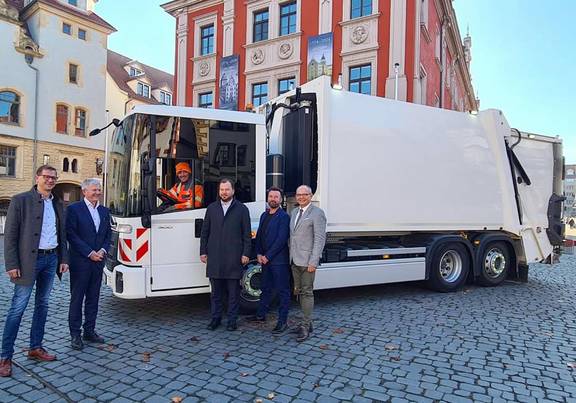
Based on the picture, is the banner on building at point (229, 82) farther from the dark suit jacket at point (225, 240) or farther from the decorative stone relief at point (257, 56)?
the dark suit jacket at point (225, 240)

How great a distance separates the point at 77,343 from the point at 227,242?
196 centimetres

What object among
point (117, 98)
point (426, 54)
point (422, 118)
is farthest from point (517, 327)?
point (117, 98)

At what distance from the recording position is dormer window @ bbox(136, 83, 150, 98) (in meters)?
41.8

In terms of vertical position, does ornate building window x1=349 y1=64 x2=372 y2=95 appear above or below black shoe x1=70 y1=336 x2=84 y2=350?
above

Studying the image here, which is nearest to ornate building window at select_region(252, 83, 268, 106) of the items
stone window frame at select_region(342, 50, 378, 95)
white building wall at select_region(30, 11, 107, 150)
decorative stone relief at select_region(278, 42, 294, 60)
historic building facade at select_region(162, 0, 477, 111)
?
historic building facade at select_region(162, 0, 477, 111)

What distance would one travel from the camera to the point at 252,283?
19.9ft

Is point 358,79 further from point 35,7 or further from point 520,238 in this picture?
point 35,7

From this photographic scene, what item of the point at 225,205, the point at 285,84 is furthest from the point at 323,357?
the point at 285,84

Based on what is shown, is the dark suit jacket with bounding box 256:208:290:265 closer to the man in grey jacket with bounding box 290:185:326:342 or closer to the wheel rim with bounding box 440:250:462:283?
the man in grey jacket with bounding box 290:185:326:342

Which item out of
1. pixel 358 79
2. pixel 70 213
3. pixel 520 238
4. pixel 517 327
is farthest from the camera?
pixel 358 79

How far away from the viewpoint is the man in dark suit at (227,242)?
17.4 feet

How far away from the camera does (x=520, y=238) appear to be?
337 inches

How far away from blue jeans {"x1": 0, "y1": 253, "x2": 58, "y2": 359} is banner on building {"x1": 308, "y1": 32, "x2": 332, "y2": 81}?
53.1ft

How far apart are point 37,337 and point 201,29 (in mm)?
22555
